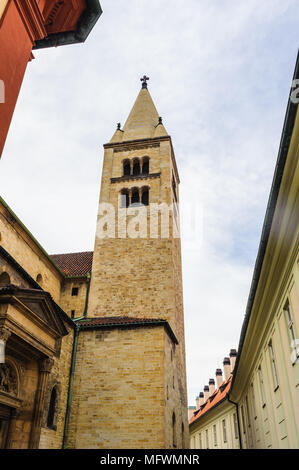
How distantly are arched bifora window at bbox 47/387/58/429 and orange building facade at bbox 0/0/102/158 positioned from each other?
39.5 feet

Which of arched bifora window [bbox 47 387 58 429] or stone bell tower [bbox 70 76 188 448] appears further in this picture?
stone bell tower [bbox 70 76 188 448]

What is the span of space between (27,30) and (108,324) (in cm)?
1311

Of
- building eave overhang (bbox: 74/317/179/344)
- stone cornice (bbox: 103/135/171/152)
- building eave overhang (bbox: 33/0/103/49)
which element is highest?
stone cornice (bbox: 103/135/171/152)

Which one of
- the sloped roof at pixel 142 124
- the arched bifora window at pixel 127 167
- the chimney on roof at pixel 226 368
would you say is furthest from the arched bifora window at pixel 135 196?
the chimney on roof at pixel 226 368

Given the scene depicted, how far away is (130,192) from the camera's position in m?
25.0

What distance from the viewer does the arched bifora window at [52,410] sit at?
14453mm

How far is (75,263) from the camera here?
24234 mm

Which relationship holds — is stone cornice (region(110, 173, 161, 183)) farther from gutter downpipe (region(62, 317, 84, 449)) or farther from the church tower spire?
gutter downpipe (region(62, 317, 84, 449))

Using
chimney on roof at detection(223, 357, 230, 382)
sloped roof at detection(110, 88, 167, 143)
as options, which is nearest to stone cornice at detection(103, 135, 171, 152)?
sloped roof at detection(110, 88, 167, 143)

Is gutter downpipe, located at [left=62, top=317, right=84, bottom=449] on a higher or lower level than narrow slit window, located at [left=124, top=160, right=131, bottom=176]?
lower

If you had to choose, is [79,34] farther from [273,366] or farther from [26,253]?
[26,253]

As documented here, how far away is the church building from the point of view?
12594 mm

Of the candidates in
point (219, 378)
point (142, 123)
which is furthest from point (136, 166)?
point (219, 378)
